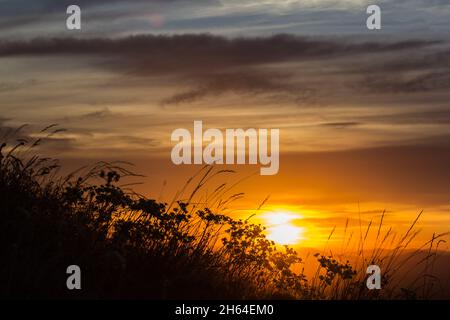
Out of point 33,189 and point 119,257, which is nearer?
point 119,257

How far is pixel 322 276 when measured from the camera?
10977 millimetres

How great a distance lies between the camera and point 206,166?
1174cm
